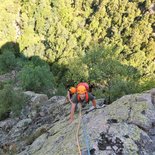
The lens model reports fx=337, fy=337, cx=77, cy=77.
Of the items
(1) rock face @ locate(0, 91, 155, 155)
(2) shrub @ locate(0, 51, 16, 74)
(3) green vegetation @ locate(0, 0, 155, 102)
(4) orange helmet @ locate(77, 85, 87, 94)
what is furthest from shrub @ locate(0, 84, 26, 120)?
(3) green vegetation @ locate(0, 0, 155, 102)

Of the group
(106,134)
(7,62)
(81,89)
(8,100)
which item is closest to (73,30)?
(7,62)

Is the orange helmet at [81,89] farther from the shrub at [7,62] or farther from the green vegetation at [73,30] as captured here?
the green vegetation at [73,30]

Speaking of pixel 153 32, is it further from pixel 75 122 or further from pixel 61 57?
pixel 75 122

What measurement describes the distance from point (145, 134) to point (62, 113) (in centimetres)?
794

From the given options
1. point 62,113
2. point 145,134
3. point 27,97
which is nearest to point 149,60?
point 27,97

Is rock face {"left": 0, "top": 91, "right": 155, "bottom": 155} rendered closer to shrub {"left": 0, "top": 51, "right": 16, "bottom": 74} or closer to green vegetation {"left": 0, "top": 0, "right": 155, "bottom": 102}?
shrub {"left": 0, "top": 51, "right": 16, "bottom": 74}

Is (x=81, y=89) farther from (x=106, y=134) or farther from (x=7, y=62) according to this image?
(x=7, y=62)

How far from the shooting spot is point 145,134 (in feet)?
37.9

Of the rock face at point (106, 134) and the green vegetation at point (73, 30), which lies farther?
the green vegetation at point (73, 30)

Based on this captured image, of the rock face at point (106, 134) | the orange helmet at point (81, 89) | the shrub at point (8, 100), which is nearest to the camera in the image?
the rock face at point (106, 134)

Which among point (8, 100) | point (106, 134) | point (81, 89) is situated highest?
point (81, 89)

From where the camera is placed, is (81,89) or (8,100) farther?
(8,100)

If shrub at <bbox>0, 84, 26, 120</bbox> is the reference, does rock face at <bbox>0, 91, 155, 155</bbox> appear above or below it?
above

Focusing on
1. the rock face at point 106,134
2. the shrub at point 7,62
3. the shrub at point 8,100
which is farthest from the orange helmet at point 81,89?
the shrub at point 7,62
